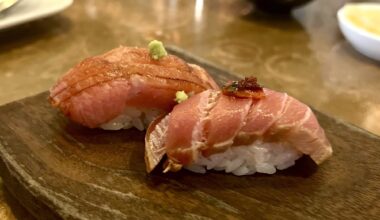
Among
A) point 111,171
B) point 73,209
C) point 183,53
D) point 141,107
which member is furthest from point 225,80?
point 73,209

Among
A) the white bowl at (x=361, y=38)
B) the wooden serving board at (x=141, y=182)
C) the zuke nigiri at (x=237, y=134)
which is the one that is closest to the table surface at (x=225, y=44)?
the white bowl at (x=361, y=38)

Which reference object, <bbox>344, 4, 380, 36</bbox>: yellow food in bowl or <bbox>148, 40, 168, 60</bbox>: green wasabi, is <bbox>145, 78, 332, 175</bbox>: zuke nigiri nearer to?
<bbox>148, 40, 168, 60</bbox>: green wasabi

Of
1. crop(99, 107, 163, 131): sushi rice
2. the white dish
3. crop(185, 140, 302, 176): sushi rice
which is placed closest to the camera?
crop(185, 140, 302, 176): sushi rice

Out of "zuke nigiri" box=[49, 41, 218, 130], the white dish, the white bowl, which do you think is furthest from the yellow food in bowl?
the white dish

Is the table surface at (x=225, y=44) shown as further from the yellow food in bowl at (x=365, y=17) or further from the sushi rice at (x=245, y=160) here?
the sushi rice at (x=245, y=160)

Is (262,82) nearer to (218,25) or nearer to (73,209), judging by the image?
(218,25)

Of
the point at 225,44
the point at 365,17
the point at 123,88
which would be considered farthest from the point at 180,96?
the point at 365,17

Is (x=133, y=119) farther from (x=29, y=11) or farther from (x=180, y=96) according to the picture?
(x=29, y=11)
